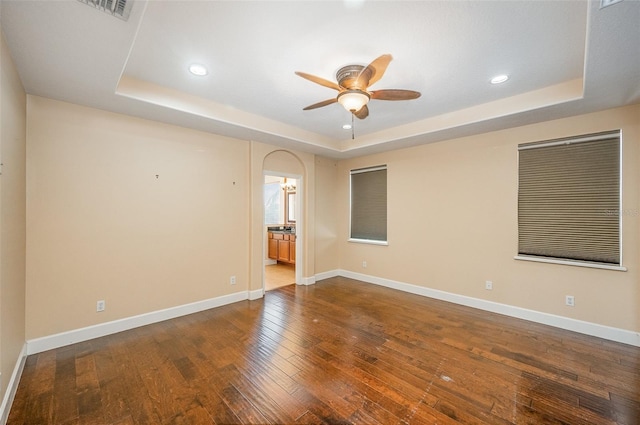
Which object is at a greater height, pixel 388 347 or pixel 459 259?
pixel 459 259

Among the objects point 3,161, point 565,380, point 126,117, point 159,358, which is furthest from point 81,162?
point 565,380

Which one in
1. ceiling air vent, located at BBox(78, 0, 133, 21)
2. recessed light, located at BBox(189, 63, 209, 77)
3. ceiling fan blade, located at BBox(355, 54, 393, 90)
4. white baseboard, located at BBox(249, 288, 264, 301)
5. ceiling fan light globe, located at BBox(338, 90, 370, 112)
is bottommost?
white baseboard, located at BBox(249, 288, 264, 301)

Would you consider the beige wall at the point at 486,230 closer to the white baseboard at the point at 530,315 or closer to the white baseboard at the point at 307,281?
the white baseboard at the point at 530,315

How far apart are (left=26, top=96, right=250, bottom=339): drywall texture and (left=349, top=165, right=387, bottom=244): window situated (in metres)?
2.58

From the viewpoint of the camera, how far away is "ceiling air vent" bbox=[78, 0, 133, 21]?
1.54 m

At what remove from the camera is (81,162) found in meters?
2.96

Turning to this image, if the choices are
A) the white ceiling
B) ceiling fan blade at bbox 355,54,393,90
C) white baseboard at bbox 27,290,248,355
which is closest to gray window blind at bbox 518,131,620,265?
the white ceiling

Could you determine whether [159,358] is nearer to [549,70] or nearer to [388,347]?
[388,347]

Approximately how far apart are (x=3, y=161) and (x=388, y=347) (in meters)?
3.63

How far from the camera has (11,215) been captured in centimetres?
214

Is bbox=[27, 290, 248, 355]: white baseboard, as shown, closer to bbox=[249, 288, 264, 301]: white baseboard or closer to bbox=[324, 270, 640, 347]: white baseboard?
bbox=[249, 288, 264, 301]: white baseboard

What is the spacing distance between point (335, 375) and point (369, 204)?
12.2 feet

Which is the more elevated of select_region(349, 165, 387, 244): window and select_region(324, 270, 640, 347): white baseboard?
select_region(349, 165, 387, 244): window

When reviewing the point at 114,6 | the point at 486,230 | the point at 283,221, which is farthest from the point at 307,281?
the point at 114,6
